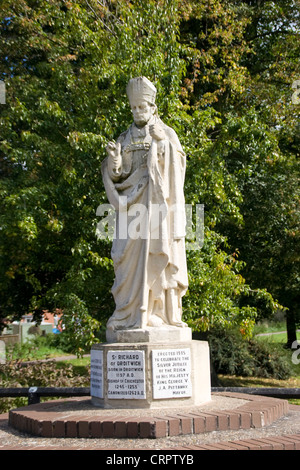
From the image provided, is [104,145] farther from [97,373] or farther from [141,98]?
[97,373]

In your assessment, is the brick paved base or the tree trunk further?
the tree trunk

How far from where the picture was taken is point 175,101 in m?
10.4

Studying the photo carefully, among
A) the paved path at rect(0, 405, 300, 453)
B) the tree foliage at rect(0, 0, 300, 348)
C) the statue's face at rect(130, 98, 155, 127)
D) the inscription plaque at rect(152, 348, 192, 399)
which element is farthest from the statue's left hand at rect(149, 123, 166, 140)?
the paved path at rect(0, 405, 300, 453)

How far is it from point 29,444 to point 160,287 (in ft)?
7.03

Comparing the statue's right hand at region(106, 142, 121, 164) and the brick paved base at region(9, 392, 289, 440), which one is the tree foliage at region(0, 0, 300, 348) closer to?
the statue's right hand at region(106, 142, 121, 164)

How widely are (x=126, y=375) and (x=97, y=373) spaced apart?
0.45 m

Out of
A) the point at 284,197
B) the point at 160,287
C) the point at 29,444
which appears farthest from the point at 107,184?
the point at 284,197

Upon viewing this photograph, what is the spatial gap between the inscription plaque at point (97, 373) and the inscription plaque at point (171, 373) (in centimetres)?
61

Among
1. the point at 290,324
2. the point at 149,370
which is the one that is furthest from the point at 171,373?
the point at 290,324

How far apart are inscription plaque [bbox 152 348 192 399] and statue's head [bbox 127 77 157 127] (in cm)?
269

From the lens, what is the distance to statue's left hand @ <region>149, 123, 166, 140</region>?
6.52 metres
